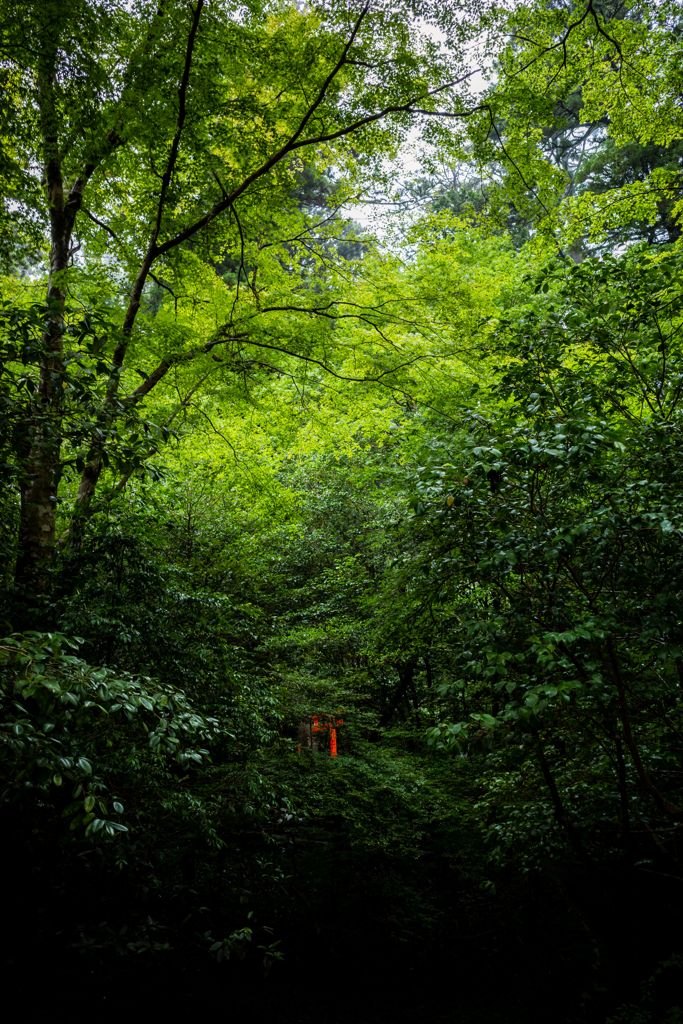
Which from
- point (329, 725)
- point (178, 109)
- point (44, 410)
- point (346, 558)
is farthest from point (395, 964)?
point (178, 109)

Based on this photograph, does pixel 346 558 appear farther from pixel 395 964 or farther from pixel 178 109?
pixel 178 109

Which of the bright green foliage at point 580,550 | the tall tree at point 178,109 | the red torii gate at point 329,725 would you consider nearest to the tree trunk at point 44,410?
the tall tree at point 178,109

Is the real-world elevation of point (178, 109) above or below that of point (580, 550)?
above

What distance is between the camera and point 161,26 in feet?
15.7

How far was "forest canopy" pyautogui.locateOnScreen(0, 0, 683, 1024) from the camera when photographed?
3.13 meters

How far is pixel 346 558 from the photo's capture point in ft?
28.0

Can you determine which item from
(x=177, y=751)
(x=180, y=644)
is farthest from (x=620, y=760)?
(x=180, y=644)

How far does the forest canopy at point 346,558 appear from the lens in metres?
3.13

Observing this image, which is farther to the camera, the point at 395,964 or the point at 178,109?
the point at 395,964

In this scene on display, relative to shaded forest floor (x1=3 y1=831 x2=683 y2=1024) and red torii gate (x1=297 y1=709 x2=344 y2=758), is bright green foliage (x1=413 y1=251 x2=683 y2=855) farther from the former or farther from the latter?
red torii gate (x1=297 y1=709 x2=344 y2=758)

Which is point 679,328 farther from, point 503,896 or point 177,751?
point 503,896

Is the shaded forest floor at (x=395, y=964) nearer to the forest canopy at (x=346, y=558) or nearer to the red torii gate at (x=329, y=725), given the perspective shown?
the forest canopy at (x=346, y=558)

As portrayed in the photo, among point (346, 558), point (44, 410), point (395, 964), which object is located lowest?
point (395, 964)

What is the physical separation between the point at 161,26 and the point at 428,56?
2.19 metres
